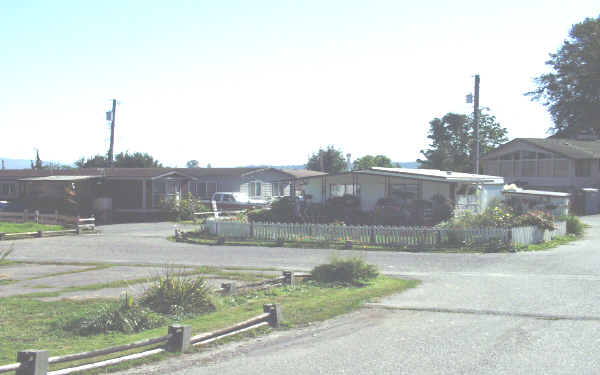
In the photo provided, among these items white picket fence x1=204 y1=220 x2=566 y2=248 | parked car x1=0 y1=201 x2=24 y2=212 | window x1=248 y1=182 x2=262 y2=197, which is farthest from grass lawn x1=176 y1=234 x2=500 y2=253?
window x1=248 y1=182 x2=262 y2=197

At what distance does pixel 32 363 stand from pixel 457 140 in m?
69.8

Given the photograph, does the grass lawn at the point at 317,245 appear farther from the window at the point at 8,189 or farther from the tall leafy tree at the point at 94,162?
the tall leafy tree at the point at 94,162

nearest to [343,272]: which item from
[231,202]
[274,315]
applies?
[274,315]

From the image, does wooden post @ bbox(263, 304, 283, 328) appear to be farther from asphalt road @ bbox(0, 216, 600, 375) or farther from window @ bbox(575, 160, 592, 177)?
window @ bbox(575, 160, 592, 177)

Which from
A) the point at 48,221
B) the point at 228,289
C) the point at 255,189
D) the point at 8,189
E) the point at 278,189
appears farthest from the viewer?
the point at 278,189

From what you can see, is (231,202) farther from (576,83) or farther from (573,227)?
(576,83)

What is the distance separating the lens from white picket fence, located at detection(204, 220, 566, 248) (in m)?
21.2

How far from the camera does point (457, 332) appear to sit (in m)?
9.12

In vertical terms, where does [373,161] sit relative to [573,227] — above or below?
above

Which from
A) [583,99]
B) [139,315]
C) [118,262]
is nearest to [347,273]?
[139,315]

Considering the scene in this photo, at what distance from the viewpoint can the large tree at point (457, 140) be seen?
65.9m

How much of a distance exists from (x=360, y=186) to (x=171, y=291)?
22.3 meters

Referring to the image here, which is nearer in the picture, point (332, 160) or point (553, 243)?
point (553, 243)

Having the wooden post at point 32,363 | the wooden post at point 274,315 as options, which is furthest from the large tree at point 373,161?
the wooden post at point 32,363
